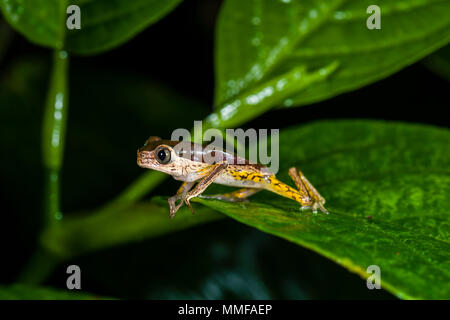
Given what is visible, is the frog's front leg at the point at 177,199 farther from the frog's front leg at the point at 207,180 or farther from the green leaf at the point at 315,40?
the green leaf at the point at 315,40

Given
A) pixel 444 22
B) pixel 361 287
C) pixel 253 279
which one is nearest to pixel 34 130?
pixel 253 279

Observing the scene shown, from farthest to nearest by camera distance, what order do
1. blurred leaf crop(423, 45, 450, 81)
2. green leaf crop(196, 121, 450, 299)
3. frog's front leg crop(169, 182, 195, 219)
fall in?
1. blurred leaf crop(423, 45, 450, 81)
2. frog's front leg crop(169, 182, 195, 219)
3. green leaf crop(196, 121, 450, 299)

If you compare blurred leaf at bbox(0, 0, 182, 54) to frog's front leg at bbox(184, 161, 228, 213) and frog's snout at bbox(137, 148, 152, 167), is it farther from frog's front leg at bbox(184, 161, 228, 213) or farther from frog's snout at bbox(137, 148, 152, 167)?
frog's front leg at bbox(184, 161, 228, 213)

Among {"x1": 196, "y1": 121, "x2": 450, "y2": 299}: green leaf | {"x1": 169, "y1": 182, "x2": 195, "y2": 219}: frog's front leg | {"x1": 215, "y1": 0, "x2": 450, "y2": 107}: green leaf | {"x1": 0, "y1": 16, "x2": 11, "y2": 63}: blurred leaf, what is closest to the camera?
{"x1": 196, "y1": 121, "x2": 450, "y2": 299}: green leaf

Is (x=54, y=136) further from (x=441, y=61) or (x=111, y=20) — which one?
(x=441, y=61)

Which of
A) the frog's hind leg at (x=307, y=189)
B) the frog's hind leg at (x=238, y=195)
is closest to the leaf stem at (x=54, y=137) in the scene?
the frog's hind leg at (x=238, y=195)

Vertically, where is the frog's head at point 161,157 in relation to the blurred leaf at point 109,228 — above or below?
above

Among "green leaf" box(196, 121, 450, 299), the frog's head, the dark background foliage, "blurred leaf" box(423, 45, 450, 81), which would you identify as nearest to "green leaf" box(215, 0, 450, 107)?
"green leaf" box(196, 121, 450, 299)

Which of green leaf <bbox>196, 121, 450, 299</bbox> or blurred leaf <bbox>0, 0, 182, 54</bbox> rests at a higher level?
blurred leaf <bbox>0, 0, 182, 54</bbox>
